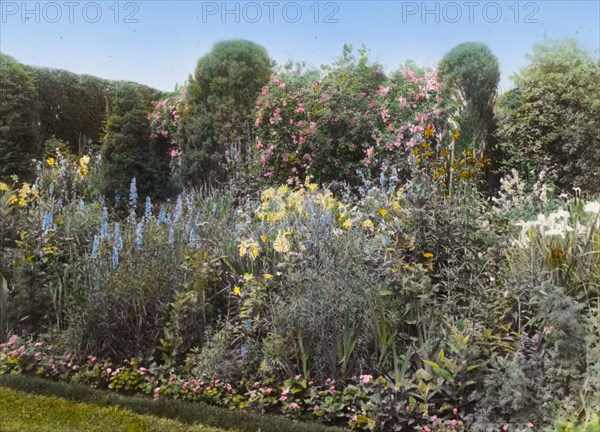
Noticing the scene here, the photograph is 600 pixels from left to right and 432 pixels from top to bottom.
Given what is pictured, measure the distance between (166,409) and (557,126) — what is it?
25.5ft

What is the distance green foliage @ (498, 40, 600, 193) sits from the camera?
31.9ft

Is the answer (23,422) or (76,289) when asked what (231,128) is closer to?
(76,289)

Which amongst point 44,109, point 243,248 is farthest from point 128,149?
point 243,248

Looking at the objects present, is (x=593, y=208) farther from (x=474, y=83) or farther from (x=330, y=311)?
(x=474, y=83)

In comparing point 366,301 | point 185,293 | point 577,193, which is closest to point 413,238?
point 366,301

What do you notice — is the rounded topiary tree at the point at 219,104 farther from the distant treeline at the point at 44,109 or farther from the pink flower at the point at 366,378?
the pink flower at the point at 366,378

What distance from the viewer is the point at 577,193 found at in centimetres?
959

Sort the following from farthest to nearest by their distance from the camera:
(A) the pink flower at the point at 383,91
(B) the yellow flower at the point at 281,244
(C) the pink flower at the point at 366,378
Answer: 1. (A) the pink flower at the point at 383,91
2. (B) the yellow flower at the point at 281,244
3. (C) the pink flower at the point at 366,378

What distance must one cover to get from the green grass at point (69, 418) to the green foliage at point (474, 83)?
674cm

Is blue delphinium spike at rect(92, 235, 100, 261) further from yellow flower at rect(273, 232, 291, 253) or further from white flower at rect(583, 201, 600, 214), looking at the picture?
white flower at rect(583, 201, 600, 214)

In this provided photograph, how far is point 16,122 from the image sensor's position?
10.9m

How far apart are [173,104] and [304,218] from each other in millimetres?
7229

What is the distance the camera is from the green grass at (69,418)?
4070 millimetres

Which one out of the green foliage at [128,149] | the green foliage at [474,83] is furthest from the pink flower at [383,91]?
the green foliage at [128,149]
